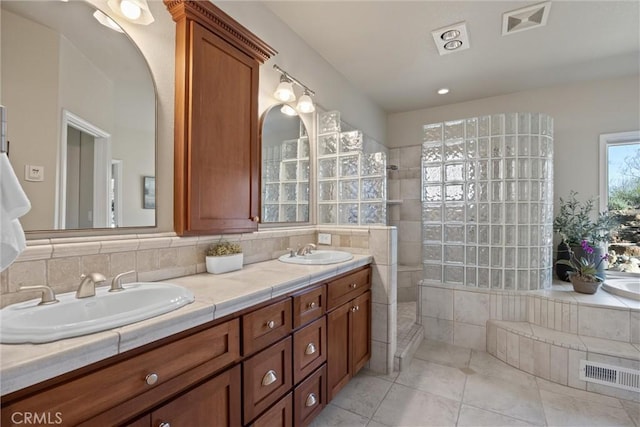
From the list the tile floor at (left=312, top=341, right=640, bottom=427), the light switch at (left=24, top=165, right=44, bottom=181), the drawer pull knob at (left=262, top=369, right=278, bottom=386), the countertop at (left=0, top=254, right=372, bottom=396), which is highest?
A: the light switch at (left=24, top=165, right=44, bottom=181)

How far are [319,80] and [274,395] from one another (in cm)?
238

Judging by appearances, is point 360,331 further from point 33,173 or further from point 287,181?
point 33,173

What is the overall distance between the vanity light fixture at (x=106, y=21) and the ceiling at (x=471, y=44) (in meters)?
1.10

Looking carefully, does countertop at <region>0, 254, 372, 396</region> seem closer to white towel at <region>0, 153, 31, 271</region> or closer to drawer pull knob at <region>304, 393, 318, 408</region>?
white towel at <region>0, 153, 31, 271</region>

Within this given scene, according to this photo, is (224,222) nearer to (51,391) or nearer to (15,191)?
(15,191)

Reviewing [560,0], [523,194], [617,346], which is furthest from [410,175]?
[617,346]

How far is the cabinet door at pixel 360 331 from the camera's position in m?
1.86

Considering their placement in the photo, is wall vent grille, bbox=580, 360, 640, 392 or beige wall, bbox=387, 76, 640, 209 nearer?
wall vent grille, bbox=580, 360, 640, 392

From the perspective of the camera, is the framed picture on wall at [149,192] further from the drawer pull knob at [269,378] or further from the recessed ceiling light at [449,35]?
the recessed ceiling light at [449,35]

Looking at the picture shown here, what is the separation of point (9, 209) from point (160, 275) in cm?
67

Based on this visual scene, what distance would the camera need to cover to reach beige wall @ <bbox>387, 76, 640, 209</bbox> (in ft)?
9.50

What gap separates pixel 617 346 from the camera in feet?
6.46

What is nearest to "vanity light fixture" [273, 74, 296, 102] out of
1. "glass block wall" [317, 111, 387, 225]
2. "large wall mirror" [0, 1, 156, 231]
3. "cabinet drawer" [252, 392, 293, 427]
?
"glass block wall" [317, 111, 387, 225]

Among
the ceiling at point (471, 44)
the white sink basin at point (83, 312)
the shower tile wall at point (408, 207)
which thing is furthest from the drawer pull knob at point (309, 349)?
the shower tile wall at point (408, 207)
